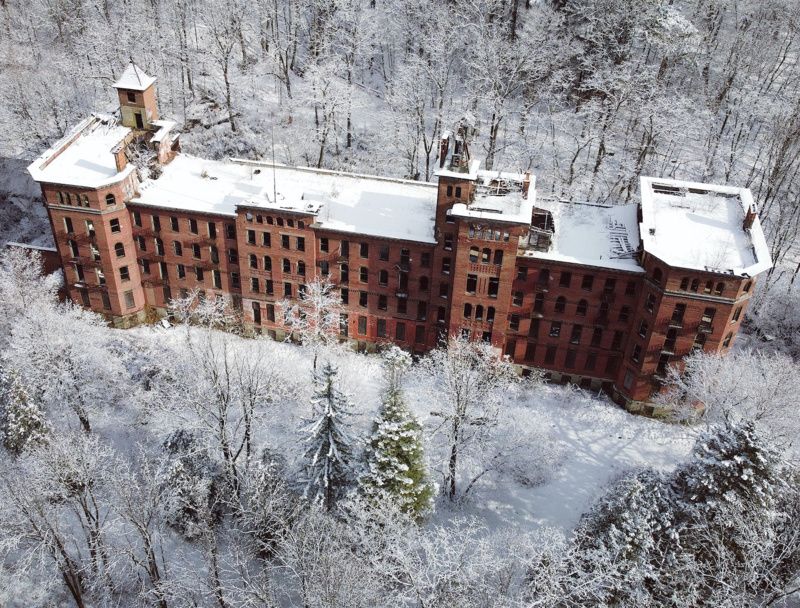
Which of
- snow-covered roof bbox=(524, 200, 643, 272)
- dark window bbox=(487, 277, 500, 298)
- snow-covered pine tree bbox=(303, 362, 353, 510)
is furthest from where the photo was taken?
dark window bbox=(487, 277, 500, 298)

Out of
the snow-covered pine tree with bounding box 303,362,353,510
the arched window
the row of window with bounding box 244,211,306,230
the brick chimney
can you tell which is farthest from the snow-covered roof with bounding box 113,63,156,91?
the brick chimney

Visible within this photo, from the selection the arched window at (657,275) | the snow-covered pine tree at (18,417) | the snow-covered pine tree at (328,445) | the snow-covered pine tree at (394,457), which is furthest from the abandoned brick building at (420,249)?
the snow-covered pine tree at (328,445)

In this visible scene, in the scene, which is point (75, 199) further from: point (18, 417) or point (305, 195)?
point (305, 195)

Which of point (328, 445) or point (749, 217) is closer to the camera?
point (328, 445)

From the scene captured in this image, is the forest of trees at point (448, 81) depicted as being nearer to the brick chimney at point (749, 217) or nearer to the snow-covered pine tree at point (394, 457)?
the brick chimney at point (749, 217)

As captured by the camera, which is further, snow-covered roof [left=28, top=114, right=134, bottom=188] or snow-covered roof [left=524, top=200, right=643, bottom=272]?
snow-covered roof [left=28, top=114, right=134, bottom=188]

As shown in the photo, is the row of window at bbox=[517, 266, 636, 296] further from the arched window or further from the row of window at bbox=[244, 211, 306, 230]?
the row of window at bbox=[244, 211, 306, 230]

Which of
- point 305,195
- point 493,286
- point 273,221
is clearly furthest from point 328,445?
point 305,195
